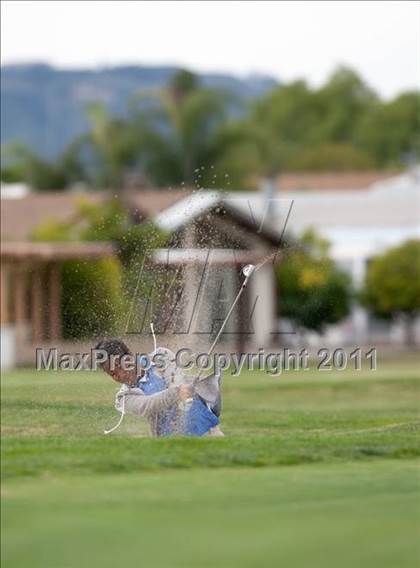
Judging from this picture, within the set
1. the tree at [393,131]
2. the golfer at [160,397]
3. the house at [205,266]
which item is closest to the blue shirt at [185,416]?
the golfer at [160,397]

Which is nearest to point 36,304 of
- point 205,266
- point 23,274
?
point 23,274

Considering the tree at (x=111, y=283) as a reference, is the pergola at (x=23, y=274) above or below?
below

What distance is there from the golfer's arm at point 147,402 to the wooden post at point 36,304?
1002cm

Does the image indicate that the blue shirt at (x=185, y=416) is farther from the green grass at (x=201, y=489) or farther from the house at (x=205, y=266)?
the house at (x=205, y=266)

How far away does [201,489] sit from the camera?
922 cm

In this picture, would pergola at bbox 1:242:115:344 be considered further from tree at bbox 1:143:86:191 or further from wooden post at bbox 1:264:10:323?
tree at bbox 1:143:86:191

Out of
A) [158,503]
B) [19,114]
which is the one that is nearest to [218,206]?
[158,503]

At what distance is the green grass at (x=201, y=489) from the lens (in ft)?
24.3

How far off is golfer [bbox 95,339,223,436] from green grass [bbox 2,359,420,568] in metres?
0.13

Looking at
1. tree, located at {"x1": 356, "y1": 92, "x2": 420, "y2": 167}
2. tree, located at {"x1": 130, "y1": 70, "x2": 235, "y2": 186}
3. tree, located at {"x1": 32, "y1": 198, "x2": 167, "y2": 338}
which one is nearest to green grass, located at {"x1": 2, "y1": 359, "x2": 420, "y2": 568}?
tree, located at {"x1": 32, "y1": 198, "x2": 167, "y2": 338}

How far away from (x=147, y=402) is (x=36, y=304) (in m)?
13.4

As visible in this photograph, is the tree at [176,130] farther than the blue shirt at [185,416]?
Yes

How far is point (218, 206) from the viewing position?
13.2 meters

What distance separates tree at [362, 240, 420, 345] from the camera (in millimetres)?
37656
